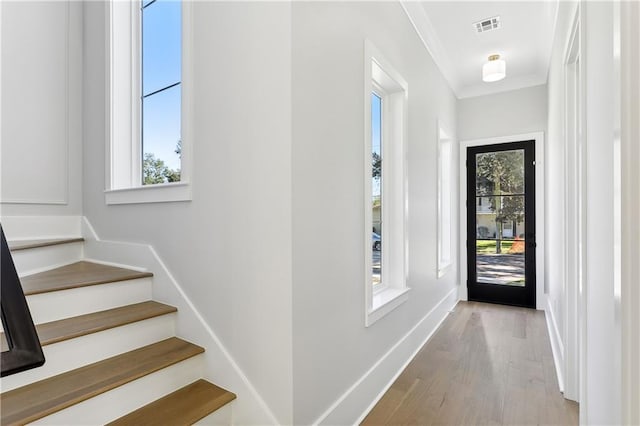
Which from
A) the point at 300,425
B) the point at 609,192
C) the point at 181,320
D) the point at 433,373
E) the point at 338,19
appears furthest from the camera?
the point at 433,373

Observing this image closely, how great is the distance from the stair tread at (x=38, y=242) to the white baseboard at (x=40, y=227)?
0.06 metres

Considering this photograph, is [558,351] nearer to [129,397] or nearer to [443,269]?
[443,269]

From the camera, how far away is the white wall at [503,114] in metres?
4.16

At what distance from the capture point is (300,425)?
4.81 ft

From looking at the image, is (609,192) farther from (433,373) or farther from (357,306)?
(433,373)

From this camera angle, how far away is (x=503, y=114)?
4367 mm

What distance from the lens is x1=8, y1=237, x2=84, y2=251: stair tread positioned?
7.12 feet

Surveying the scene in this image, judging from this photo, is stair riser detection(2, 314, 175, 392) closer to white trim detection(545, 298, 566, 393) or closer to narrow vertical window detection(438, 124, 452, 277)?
white trim detection(545, 298, 566, 393)

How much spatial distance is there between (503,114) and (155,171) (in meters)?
4.26

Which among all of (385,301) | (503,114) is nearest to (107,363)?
(385,301)

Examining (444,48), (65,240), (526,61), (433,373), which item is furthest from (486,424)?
(526,61)

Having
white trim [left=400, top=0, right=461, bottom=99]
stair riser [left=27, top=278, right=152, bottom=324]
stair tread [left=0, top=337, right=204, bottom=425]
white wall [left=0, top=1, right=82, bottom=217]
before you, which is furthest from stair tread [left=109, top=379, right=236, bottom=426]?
white trim [left=400, top=0, right=461, bottom=99]

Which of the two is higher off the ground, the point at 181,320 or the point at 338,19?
the point at 338,19

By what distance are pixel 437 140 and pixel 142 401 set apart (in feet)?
11.0
